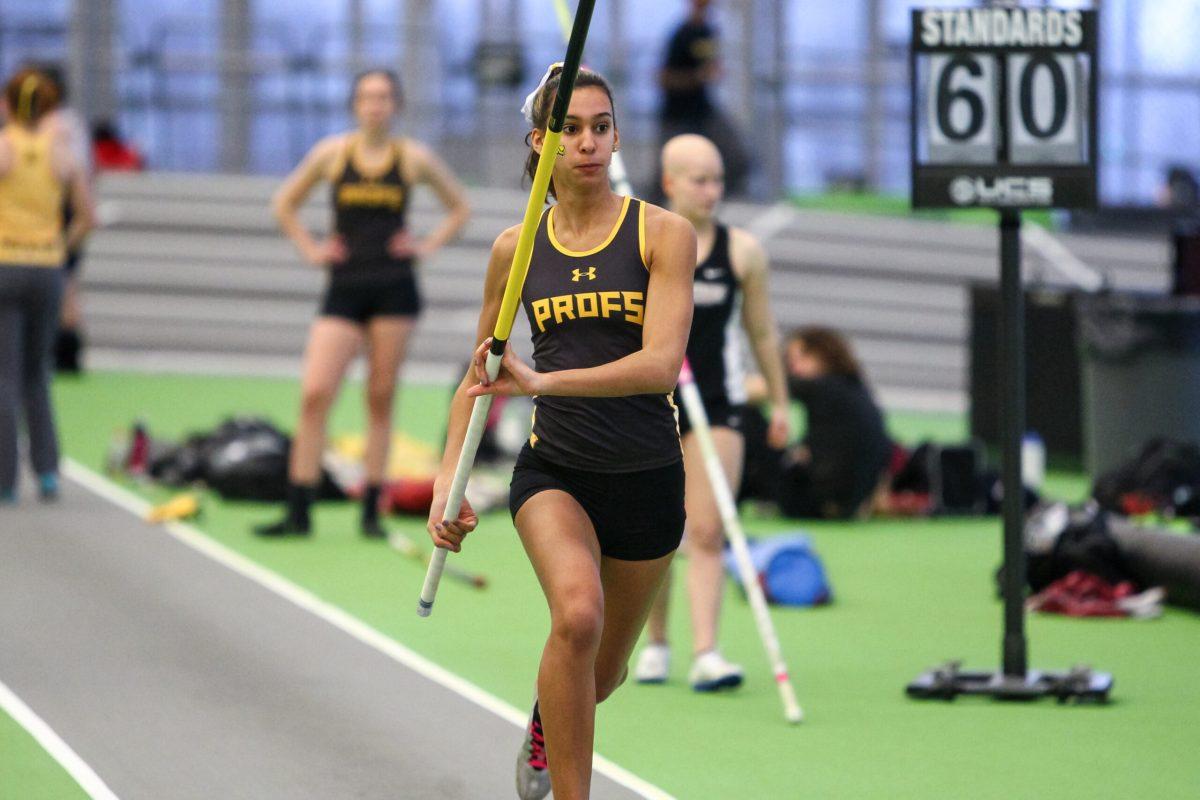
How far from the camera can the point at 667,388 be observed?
193 inches

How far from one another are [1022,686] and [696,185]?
207cm

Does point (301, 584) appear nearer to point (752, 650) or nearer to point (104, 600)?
point (104, 600)

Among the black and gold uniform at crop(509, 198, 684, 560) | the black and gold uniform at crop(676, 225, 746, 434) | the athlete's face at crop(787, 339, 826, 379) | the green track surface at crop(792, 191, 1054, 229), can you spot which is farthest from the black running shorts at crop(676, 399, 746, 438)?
the green track surface at crop(792, 191, 1054, 229)

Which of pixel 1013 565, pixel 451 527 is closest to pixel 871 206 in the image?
pixel 1013 565

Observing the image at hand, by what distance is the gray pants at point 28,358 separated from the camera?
36.4 feet

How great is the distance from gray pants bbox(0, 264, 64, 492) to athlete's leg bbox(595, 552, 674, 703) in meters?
6.68

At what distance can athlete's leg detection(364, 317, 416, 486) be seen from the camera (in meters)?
10.3

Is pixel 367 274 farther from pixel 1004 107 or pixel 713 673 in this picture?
pixel 1004 107

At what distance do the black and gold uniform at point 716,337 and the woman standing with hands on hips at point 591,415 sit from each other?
229cm

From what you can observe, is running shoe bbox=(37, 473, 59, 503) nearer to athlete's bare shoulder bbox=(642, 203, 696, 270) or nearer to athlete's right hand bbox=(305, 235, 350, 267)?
athlete's right hand bbox=(305, 235, 350, 267)

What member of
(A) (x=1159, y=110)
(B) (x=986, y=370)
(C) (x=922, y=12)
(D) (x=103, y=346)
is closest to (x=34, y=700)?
(C) (x=922, y=12)

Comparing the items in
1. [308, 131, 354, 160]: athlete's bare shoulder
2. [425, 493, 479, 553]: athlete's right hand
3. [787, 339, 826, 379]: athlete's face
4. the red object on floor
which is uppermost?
[308, 131, 354, 160]: athlete's bare shoulder

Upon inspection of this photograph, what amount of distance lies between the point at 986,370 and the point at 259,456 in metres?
5.44

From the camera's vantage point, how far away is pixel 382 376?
10.4 meters
